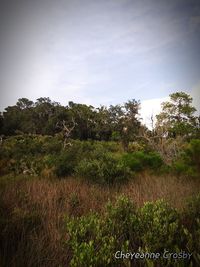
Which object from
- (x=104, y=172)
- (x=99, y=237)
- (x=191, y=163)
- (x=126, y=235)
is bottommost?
(x=126, y=235)

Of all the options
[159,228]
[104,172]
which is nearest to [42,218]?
[159,228]

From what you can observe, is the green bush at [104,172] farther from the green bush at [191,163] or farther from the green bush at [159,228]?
the green bush at [159,228]

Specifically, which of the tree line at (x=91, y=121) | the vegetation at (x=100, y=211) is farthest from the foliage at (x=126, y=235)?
the tree line at (x=91, y=121)

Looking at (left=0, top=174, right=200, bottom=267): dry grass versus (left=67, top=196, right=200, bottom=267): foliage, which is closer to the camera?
(left=67, top=196, right=200, bottom=267): foliage

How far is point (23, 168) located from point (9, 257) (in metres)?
8.30

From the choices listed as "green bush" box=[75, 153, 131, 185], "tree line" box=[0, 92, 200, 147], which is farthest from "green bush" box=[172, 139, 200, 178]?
"tree line" box=[0, 92, 200, 147]

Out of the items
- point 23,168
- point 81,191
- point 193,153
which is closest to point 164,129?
point 193,153

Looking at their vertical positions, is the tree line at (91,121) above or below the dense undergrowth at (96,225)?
above

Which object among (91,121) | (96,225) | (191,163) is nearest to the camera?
(96,225)

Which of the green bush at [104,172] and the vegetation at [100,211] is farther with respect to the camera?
the green bush at [104,172]

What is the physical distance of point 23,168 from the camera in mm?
11180

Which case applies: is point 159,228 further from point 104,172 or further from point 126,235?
point 104,172

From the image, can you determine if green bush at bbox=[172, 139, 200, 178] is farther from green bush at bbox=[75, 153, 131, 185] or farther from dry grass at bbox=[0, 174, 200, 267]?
green bush at bbox=[75, 153, 131, 185]

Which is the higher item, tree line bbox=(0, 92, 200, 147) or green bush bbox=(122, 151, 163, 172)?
tree line bbox=(0, 92, 200, 147)
